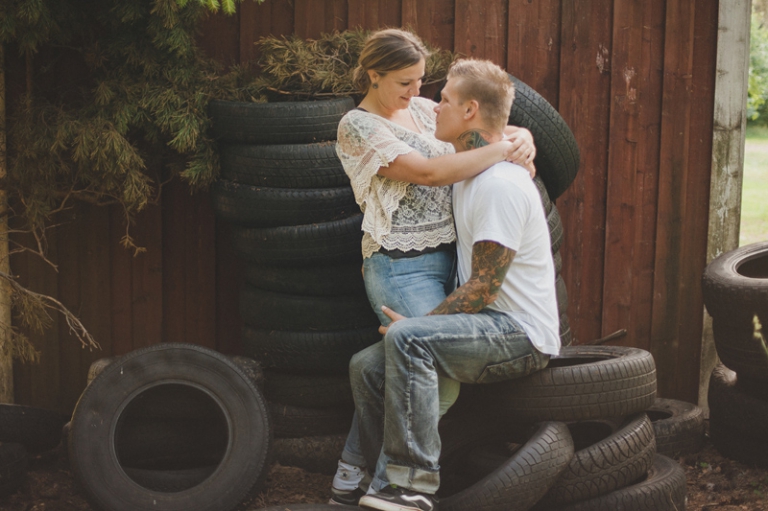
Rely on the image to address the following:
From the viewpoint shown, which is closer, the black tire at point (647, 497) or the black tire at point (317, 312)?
the black tire at point (647, 497)

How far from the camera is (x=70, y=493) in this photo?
3.91 meters

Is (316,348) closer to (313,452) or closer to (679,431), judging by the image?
(313,452)

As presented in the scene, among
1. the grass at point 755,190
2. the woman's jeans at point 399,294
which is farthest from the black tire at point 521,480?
the grass at point 755,190

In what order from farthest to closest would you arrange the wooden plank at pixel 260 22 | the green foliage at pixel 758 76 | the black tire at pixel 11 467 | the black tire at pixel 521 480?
the green foliage at pixel 758 76 < the wooden plank at pixel 260 22 < the black tire at pixel 11 467 < the black tire at pixel 521 480

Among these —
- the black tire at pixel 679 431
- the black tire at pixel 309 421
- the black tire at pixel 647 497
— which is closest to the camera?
the black tire at pixel 647 497

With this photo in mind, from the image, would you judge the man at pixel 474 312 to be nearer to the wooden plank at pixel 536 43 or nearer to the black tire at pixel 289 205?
the black tire at pixel 289 205

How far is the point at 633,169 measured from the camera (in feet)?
15.9

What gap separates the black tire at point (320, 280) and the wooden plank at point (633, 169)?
1.77m

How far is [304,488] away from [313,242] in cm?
125

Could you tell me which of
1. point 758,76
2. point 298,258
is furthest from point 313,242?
point 758,76

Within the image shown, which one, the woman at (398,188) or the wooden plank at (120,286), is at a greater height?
the woman at (398,188)

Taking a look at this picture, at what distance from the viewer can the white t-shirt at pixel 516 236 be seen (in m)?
3.02

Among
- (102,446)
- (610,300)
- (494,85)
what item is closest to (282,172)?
(494,85)

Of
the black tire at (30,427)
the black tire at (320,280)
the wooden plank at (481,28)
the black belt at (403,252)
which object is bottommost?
the black tire at (30,427)
